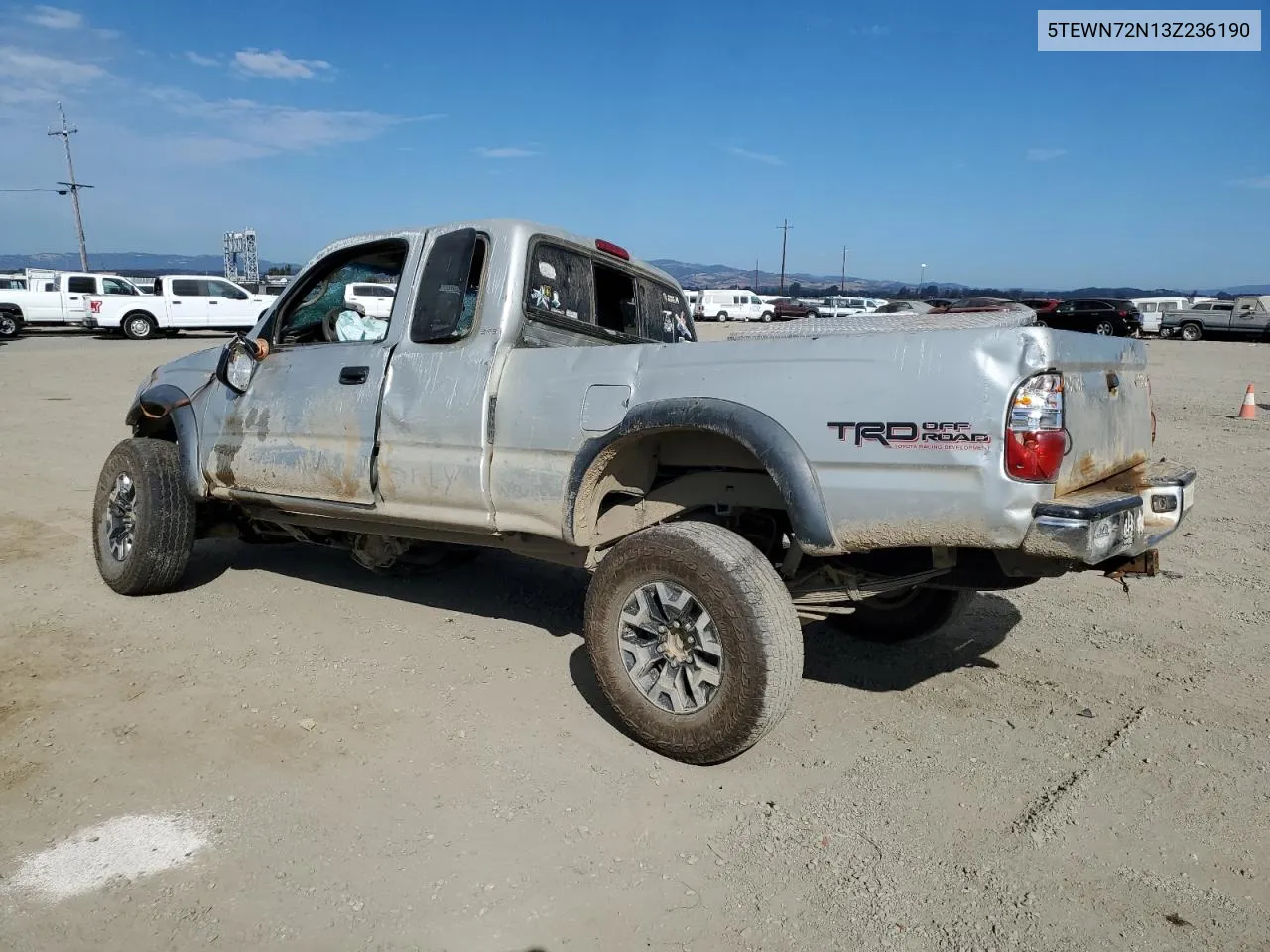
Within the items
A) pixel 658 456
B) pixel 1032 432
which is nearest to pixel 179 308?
pixel 658 456

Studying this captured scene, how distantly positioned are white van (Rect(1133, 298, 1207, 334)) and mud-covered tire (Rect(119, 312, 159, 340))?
3600cm

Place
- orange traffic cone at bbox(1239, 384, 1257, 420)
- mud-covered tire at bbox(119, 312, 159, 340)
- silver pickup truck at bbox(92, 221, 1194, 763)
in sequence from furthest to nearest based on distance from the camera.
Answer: mud-covered tire at bbox(119, 312, 159, 340)
orange traffic cone at bbox(1239, 384, 1257, 420)
silver pickup truck at bbox(92, 221, 1194, 763)

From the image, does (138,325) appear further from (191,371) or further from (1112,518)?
(1112,518)

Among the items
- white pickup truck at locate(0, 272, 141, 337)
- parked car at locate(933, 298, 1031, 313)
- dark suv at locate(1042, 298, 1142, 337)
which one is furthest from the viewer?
dark suv at locate(1042, 298, 1142, 337)

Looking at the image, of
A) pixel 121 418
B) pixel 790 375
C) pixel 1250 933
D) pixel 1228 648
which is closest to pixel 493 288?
pixel 790 375

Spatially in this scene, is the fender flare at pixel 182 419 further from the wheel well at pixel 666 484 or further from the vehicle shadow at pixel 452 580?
the wheel well at pixel 666 484

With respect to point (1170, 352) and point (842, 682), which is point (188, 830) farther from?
point (1170, 352)

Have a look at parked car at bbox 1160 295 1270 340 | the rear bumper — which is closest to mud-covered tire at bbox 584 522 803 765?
the rear bumper

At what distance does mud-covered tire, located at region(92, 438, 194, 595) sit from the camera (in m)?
4.85

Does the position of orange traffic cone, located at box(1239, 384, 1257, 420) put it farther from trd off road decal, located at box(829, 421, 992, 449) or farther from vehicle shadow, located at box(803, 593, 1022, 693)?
trd off road decal, located at box(829, 421, 992, 449)

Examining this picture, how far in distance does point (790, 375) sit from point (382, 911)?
205cm

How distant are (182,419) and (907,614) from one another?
3.93m

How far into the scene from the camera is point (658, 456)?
3.84 metres

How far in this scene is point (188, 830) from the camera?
9.54 ft
